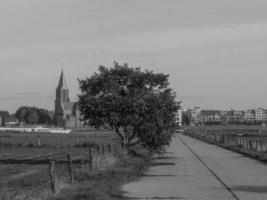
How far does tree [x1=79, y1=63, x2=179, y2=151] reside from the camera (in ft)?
108

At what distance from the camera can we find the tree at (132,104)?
33.1m

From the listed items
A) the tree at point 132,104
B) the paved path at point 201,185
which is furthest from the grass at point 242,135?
the paved path at point 201,185

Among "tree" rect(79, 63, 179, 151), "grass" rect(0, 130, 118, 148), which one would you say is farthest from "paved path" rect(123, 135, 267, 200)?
"grass" rect(0, 130, 118, 148)

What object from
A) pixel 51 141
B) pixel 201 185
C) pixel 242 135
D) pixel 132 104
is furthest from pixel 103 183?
pixel 242 135

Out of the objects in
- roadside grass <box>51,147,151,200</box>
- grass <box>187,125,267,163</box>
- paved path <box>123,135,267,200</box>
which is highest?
grass <box>187,125,267,163</box>

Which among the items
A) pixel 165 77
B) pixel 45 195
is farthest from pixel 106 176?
pixel 165 77

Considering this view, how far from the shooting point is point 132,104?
32.7 m

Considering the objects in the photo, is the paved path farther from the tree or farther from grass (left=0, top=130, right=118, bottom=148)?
grass (left=0, top=130, right=118, bottom=148)

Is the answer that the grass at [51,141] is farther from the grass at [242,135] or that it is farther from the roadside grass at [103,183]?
the roadside grass at [103,183]

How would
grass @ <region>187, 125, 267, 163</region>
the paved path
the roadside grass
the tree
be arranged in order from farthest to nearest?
grass @ <region>187, 125, 267, 163</region>
the tree
the paved path
the roadside grass

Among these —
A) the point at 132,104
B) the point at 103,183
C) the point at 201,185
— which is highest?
the point at 132,104

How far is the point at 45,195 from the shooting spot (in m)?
14.8

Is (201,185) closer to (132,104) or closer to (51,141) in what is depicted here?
(132,104)

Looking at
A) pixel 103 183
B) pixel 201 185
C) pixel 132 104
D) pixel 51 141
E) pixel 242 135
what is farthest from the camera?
pixel 242 135
